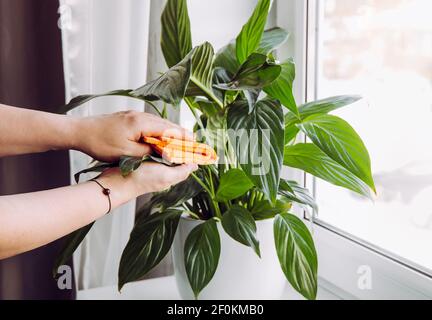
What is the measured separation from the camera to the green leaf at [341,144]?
0.69 metres

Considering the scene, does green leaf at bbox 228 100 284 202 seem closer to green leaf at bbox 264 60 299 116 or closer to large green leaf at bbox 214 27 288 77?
green leaf at bbox 264 60 299 116

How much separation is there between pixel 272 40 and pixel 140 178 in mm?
352

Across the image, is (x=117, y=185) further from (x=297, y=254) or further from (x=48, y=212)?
(x=297, y=254)

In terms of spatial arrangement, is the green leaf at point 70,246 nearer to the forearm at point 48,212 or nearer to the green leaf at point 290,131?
the forearm at point 48,212

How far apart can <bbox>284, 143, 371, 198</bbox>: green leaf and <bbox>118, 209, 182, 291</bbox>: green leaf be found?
0.75 ft

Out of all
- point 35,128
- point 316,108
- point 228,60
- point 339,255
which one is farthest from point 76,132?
point 339,255

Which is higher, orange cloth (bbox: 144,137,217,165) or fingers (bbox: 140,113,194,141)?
fingers (bbox: 140,113,194,141)

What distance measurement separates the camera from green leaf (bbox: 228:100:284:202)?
62cm

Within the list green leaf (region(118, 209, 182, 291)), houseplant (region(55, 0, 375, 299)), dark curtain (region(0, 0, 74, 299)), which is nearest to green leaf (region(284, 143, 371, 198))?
houseplant (region(55, 0, 375, 299))

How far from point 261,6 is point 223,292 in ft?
1.60

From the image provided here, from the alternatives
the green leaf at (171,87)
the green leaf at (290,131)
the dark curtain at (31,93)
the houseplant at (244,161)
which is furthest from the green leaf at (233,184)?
the dark curtain at (31,93)

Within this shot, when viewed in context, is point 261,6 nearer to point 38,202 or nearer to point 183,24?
point 183,24

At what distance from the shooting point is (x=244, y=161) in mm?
627
